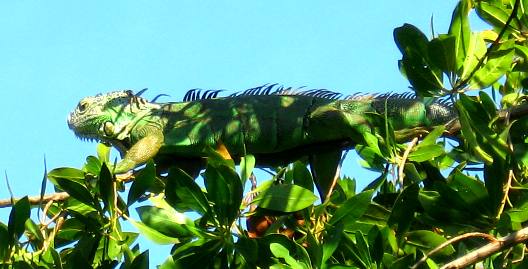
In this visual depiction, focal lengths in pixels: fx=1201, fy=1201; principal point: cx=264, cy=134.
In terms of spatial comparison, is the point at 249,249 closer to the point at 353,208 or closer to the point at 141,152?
the point at 353,208

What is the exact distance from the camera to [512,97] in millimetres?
5184

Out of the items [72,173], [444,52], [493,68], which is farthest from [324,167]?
[444,52]

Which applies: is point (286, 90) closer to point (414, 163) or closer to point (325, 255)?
point (414, 163)

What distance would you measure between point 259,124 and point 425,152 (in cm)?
220

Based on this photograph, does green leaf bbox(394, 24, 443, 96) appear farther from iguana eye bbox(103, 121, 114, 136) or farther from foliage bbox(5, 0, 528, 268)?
iguana eye bbox(103, 121, 114, 136)

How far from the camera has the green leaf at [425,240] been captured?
4137 mm

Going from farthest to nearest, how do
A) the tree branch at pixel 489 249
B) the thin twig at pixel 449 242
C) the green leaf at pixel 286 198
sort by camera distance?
the green leaf at pixel 286 198 < the thin twig at pixel 449 242 < the tree branch at pixel 489 249

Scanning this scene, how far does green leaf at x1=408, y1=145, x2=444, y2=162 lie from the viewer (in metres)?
4.47

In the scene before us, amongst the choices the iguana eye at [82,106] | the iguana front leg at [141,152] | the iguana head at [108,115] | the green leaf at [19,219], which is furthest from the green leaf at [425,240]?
the iguana eye at [82,106]

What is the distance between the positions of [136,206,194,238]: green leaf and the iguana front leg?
182 centimetres

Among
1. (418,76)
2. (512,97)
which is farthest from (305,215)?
(512,97)

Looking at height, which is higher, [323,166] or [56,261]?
[56,261]

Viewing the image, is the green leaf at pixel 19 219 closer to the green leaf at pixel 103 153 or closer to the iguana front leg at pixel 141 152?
the green leaf at pixel 103 153

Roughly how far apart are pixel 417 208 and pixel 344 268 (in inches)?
16.0
